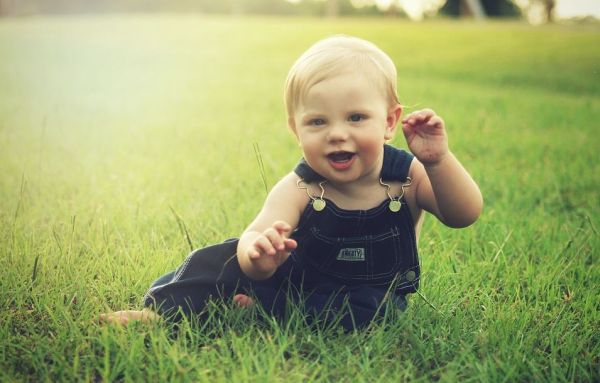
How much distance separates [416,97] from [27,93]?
5128 mm

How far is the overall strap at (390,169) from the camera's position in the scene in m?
2.19

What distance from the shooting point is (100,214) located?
10.6 feet

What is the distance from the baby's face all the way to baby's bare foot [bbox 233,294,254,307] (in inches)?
19.6

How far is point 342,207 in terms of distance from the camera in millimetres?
2174

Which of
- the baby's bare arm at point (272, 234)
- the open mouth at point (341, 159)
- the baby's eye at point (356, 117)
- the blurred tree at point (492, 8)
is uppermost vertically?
the blurred tree at point (492, 8)

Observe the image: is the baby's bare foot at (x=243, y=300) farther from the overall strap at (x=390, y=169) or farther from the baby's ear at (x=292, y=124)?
the baby's ear at (x=292, y=124)

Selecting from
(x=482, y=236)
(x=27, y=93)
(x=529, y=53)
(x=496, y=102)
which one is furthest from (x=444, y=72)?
(x=482, y=236)

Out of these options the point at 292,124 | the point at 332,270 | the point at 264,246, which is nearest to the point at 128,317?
the point at 264,246

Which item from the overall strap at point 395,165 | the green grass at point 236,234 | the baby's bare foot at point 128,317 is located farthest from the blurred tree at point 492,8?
the baby's bare foot at point 128,317

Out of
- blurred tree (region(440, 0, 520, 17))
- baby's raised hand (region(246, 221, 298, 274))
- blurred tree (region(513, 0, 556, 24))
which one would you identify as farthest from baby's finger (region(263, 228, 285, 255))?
blurred tree (region(440, 0, 520, 17))

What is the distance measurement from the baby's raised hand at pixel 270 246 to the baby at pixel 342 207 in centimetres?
1

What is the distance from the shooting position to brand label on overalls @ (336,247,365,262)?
2.18 metres

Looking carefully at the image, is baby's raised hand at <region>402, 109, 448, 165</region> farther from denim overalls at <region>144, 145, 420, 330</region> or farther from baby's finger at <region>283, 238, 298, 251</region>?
baby's finger at <region>283, 238, 298, 251</region>

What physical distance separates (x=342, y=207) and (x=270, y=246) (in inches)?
15.8
